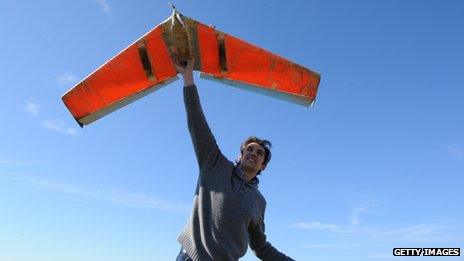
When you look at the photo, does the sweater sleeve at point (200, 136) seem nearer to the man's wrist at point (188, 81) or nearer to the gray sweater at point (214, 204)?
the gray sweater at point (214, 204)

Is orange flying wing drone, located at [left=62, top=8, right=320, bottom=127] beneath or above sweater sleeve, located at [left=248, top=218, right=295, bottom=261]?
above

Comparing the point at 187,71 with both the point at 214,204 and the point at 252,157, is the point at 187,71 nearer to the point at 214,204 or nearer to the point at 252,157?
the point at 252,157

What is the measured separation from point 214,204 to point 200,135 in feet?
2.12

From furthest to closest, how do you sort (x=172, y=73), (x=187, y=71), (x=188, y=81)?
(x=172, y=73)
(x=187, y=71)
(x=188, y=81)

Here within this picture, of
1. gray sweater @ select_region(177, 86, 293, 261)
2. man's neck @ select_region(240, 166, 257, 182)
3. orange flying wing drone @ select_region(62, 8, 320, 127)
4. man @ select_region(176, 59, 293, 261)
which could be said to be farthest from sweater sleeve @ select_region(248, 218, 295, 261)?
orange flying wing drone @ select_region(62, 8, 320, 127)

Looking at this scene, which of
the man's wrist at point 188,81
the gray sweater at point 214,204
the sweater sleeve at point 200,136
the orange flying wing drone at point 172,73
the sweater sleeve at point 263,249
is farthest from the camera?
the orange flying wing drone at point 172,73

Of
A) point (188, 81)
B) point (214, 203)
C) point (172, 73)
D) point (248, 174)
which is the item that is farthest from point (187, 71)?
point (172, 73)

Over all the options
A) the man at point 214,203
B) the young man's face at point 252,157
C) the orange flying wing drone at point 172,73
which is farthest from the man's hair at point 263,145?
the orange flying wing drone at point 172,73

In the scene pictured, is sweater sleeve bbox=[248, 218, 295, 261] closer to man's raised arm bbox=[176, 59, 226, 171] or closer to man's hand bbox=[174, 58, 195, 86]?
man's raised arm bbox=[176, 59, 226, 171]

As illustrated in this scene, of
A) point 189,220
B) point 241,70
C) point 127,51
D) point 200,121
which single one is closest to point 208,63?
point 241,70

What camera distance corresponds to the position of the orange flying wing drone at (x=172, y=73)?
5754 millimetres

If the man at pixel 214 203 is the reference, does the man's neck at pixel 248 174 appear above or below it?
above

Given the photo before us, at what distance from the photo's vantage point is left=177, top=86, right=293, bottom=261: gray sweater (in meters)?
3.88

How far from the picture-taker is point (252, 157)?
462 centimetres
